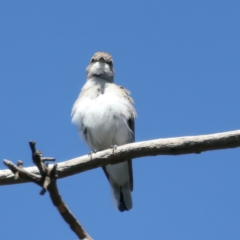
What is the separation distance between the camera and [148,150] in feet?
18.5

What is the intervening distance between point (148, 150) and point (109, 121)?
362cm

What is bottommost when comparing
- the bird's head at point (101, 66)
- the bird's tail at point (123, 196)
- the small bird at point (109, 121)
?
the bird's tail at point (123, 196)

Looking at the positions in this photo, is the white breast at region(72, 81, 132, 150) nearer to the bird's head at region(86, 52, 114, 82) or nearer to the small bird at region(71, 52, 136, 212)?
the small bird at region(71, 52, 136, 212)

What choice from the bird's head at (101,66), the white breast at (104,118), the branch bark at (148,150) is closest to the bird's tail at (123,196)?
the white breast at (104,118)

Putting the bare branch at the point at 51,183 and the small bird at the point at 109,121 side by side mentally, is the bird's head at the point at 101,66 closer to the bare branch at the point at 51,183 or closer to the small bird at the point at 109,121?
the small bird at the point at 109,121

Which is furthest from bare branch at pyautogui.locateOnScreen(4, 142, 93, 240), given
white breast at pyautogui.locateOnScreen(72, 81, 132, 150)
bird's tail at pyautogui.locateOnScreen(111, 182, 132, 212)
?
bird's tail at pyautogui.locateOnScreen(111, 182, 132, 212)

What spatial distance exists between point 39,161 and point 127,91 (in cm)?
565

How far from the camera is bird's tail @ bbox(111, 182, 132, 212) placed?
370 inches

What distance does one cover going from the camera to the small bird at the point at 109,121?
920cm

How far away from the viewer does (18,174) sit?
14.8 ft

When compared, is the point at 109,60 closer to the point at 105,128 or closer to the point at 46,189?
the point at 105,128

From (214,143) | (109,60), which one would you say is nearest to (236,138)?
(214,143)

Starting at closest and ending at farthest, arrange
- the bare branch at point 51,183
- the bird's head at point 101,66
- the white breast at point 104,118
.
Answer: the bare branch at point 51,183
the white breast at point 104,118
the bird's head at point 101,66

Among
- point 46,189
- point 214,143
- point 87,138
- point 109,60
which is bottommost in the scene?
point 46,189
